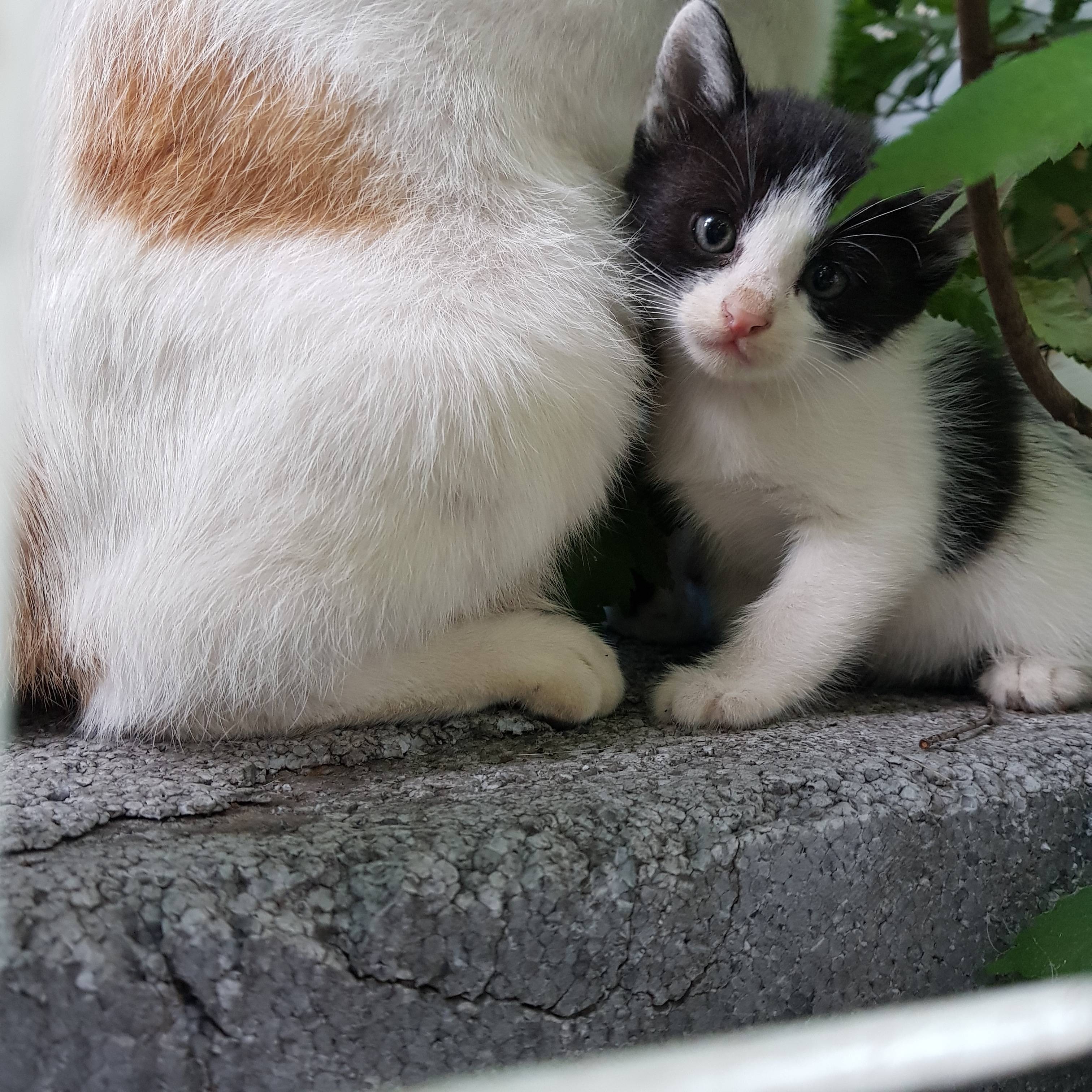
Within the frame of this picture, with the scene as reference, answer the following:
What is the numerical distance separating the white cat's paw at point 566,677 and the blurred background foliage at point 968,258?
7 cm

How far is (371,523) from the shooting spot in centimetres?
76

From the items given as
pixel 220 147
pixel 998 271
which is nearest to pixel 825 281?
pixel 998 271

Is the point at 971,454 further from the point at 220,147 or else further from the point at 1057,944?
the point at 220,147

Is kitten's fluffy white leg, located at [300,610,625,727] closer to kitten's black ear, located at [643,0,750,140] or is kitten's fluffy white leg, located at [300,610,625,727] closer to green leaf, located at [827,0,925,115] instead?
kitten's black ear, located at [643,0,750,140]

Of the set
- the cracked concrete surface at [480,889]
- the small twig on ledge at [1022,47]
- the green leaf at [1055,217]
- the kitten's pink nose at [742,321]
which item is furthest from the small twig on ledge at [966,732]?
the green leaf at [1055,217]

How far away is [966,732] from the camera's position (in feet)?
3.01

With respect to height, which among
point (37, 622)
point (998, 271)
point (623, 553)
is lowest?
point (37, 622)

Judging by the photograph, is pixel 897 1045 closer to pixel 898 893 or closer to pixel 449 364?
pixel 898 893

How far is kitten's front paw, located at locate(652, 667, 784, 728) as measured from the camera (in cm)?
94

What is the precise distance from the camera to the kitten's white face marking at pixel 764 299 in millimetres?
843

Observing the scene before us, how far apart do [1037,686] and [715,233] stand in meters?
0.58

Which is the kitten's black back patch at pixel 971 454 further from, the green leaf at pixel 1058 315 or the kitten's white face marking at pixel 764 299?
the kitten's white face marking at pixel 764 299

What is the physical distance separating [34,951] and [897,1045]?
1.36 ft

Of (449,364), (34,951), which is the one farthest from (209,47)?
(34,951)
